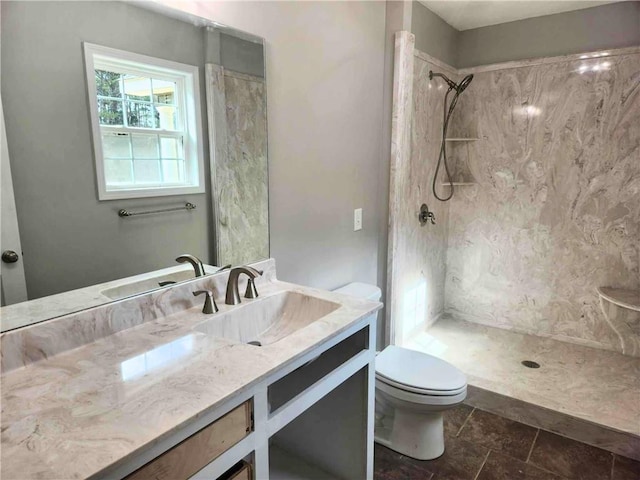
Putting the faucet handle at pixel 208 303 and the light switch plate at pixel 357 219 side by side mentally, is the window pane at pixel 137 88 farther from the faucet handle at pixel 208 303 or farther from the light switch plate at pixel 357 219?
the light switch plate at pixel 357 219

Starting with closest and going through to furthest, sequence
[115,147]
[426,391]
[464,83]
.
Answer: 1. [115,147]
2. [426,391]
3. [464,83]

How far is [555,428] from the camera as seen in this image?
2.27 metres

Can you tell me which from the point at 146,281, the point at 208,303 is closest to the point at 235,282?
the point at 208,303

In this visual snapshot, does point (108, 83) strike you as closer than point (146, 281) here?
Yes

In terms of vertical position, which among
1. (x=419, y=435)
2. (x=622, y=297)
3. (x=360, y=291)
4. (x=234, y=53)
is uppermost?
(x=234, y=53)

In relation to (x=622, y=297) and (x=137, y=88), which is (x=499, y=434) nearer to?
(x=622, y=297)

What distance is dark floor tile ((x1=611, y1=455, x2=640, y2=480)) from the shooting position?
1962 mm

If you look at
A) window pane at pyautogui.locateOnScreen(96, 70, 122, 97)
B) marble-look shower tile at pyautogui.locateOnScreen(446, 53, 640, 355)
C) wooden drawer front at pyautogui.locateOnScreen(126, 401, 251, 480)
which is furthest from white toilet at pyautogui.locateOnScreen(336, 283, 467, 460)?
marble-look shower tile at pyautogui.locateOnScreen(446, 53, 640, 355)

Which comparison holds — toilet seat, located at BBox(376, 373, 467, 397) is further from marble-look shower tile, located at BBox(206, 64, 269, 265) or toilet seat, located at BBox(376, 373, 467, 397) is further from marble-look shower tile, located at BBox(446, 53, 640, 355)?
marble-look shower tile, located at BBox(446, 53, 640, 355)

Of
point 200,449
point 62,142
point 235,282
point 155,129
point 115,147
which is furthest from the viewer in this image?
point 235,282

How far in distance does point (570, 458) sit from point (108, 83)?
2.53 m

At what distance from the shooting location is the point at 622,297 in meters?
2.87

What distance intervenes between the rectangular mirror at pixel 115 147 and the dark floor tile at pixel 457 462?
139cm

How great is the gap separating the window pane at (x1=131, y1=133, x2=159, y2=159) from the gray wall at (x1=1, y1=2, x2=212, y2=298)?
0.14m
